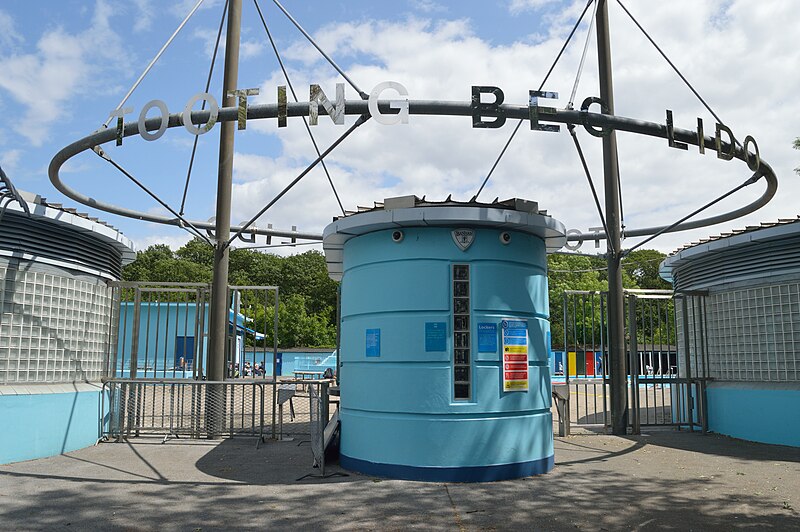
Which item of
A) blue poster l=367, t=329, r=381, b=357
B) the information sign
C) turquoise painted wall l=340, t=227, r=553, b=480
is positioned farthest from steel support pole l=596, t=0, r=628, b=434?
blue poster l=367, t=329, r=381, b=357

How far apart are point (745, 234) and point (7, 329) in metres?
12.5

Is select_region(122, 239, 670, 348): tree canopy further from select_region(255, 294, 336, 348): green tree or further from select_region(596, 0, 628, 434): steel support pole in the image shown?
select_region(596, 0, 628, 434): steel support pole

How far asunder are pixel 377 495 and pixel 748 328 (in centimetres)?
858

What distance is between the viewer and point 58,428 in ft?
33.9

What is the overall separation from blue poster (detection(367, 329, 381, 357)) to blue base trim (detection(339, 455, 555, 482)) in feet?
4.74

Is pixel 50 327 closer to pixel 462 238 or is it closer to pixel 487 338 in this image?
pixel 462 238

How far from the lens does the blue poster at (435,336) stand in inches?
339

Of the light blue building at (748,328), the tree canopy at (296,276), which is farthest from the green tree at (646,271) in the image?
the light blue building at (748,328)

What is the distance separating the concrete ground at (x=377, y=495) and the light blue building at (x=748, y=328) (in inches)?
52.7

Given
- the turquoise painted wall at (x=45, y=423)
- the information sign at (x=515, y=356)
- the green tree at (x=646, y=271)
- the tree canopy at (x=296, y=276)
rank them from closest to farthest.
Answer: the information sign at (x=515, y=356)
the turquoise painted wall at (x=45, y=423)
the tree canopy at (x=296, y=276)
the green tree at (x=646, y=271)

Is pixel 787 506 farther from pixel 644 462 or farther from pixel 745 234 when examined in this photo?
pixel 745 234

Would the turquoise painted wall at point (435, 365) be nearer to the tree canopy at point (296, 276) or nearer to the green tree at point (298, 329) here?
the tree canopy at point (296, 276)

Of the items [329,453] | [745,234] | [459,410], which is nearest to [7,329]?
[329,453]

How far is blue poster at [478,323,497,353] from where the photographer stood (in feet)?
28.6
